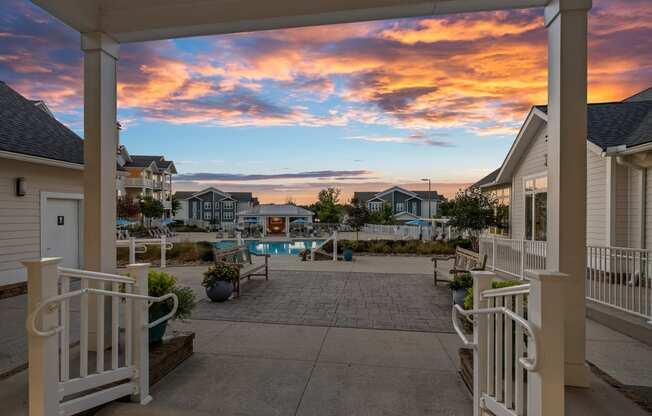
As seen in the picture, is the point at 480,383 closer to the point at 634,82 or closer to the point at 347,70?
the point at 347,70

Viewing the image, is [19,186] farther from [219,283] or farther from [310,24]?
[310,24]

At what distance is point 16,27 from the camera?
6.49 meters

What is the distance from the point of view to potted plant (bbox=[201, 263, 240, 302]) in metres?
6.30

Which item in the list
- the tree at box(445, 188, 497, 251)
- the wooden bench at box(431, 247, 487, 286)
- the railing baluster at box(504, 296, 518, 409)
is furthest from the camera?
the tree at box(445, 188, 497, 251)

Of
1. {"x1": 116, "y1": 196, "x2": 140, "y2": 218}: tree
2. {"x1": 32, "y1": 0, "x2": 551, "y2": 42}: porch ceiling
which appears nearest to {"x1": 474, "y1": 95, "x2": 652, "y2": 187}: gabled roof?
{"x1": 32, "y1": 0, "x2": 551, "y2": 42}: porch ceiling

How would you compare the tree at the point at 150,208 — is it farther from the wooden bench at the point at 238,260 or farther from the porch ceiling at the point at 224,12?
the porch ceiling at the point at 224,12

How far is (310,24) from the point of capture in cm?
374

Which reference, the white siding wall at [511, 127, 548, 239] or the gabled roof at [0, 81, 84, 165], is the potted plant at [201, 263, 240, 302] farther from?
the white siding wall at [511, 127, 548, 239]

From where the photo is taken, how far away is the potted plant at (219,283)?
20.7 ft

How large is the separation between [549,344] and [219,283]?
220 inches

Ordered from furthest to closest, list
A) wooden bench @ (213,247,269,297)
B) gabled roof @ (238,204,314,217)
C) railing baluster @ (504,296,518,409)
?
gabled roof @ (238,204,314,217) < wooden bench @ (213,247,269,297) < railing baluster @ (504,296,518,409)

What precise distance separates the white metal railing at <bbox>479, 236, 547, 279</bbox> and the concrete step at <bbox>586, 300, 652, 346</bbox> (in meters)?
1.75

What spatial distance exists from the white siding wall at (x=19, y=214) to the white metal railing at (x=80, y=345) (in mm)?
5966

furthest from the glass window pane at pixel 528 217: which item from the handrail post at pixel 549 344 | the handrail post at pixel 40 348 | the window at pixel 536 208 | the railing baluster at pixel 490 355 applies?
the handrail post at pixel 40 348
